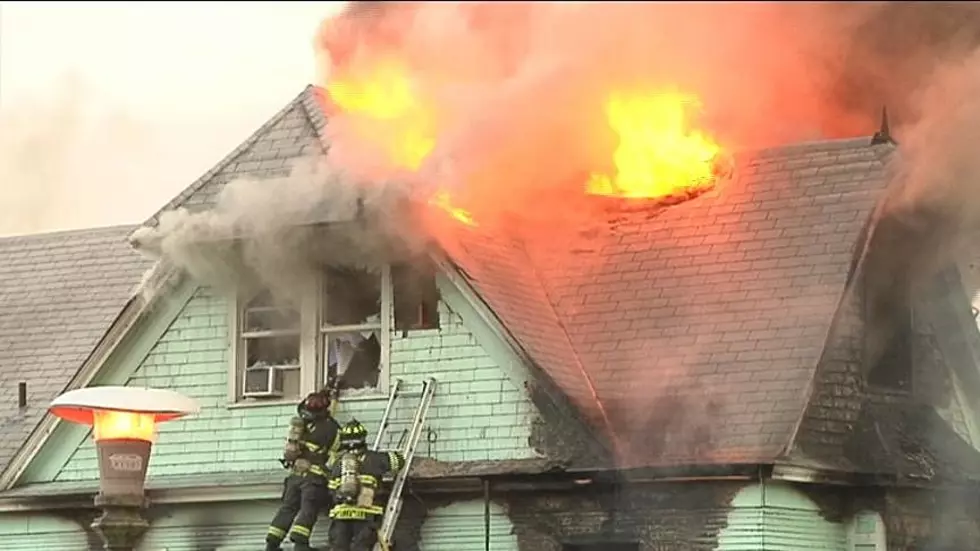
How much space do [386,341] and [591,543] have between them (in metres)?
2.83

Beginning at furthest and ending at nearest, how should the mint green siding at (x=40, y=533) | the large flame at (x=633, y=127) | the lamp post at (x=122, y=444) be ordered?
the large flame at (x=633, y=127) < the mint green siding at (x=40, y=533) < the lamp post at (x=122, y=444)

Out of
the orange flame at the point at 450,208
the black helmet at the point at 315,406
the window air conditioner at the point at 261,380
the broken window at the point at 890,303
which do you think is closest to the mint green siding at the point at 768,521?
the broken window at the point at 890,303

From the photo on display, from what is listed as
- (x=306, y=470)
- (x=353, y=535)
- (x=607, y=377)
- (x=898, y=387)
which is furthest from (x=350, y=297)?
(x=898, y=387)

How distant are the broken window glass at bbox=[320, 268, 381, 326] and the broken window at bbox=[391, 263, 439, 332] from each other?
1.18 feet

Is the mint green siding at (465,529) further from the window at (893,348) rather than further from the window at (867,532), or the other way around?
the window at (893,348)

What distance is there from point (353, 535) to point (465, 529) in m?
1.18


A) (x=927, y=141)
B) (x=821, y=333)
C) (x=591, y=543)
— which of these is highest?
(x=927, y=141)

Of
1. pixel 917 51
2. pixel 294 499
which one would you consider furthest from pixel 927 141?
pixel 294 499

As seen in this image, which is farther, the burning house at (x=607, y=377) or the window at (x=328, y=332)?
the window at (x=328, y=332)

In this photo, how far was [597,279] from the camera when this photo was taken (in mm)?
20547

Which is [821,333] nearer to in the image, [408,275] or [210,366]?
[408,275]

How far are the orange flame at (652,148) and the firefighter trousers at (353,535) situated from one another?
452 centimetres

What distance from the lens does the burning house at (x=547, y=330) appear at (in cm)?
1870

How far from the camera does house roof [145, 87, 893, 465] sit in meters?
18.7
